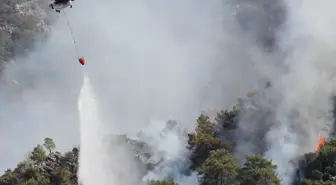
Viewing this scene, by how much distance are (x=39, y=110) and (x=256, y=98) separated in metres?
44.9

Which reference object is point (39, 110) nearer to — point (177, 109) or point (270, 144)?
point (177, 109)

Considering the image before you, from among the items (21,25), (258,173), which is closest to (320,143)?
(258,173)

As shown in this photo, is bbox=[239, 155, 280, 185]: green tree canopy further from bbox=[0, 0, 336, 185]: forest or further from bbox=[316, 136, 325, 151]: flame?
bbox=[316, 136, 325, 151]: flame

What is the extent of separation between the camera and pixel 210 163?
6359 centimetres

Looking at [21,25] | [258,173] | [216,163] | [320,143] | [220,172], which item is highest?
[21,25]

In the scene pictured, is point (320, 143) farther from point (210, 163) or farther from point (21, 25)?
point (21, 25)

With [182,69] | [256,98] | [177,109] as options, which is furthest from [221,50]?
[256,98]

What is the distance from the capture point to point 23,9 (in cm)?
13425

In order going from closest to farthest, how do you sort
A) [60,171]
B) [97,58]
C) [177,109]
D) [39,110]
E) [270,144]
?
1. [60,171]
2. [270,144]
3. [177,109]
4. [39,110]
5. [97,58]

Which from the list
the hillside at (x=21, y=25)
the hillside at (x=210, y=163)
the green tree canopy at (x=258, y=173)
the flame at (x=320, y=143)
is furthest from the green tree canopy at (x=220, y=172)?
the hillside at (x=21, y=25)

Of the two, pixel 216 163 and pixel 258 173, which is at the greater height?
pixel 216 163

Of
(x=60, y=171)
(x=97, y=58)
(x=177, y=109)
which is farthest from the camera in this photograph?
(x=97, y=58)

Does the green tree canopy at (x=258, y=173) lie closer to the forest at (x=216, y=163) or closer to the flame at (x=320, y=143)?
the forest at (x=216, y=163)

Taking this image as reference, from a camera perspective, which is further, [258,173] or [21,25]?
[21,25]
